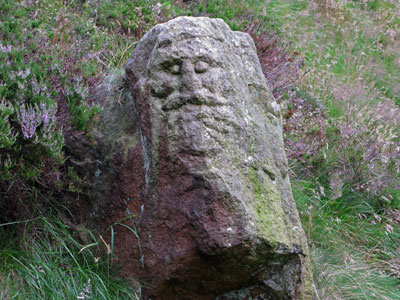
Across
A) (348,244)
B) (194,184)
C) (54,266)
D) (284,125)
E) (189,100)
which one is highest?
(189,100)

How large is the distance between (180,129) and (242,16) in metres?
4.69

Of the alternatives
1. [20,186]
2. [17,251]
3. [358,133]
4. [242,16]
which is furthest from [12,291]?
[242,16]

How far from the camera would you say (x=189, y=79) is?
105 inches

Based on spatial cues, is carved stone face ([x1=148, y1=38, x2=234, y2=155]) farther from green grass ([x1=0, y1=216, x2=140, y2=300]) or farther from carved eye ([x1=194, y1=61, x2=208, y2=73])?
green grass ([x1=0, y1=216, x2=140, y2=300])

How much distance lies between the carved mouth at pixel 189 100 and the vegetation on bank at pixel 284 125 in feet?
2.01

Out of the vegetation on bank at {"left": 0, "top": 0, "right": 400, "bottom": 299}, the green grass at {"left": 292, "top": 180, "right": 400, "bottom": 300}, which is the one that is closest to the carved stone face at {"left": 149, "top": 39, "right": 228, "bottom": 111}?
the vegetation on bank at {"left": 0, "top": 0, "right": 400, "bottom": 299}

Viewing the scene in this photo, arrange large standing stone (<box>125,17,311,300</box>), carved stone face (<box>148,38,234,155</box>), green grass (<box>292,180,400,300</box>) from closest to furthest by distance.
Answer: large standing stone (<box>125,17,311,300</box>)
carved stone face (<box>148,38,234,155</box>)
green grass (<box>292,180,400,300</box>)

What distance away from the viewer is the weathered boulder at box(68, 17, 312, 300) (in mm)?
2502

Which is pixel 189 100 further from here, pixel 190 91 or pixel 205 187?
pixel 205 187

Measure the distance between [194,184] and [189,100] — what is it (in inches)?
20.4

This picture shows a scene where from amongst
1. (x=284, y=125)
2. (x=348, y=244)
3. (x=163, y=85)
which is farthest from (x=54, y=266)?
(x=284, y=125)

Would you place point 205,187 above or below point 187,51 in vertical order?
below

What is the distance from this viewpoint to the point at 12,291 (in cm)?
255

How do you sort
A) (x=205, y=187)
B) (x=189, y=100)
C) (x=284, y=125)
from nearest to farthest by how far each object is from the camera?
1. (x=205, y=187)
2. (x=189, y=100)
3. (x=284, y=125)
